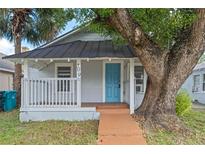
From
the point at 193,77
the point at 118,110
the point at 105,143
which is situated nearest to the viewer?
the point at 105,143

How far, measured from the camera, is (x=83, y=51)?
1374 centimetres

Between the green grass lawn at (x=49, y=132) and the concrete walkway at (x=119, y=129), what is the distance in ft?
1.30

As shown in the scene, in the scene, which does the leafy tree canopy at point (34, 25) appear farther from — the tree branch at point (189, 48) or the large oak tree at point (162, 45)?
the tree branch at point (189, 48)

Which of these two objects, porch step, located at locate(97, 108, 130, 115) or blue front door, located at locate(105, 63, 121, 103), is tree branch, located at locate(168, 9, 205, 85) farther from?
blue front door, located at locate(105, 63, 121, 103)

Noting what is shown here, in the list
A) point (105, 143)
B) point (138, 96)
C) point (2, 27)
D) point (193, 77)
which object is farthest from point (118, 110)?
point (193, 77)

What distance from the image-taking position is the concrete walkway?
28.0ft

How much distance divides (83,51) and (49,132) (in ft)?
14.9

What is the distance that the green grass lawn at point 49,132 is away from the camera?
934 centimetres

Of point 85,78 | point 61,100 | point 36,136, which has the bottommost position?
point 36,136

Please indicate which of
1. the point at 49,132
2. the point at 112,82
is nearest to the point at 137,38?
the point at 49,132

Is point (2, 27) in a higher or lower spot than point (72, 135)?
higher

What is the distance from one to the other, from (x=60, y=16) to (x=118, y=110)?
15.6ft

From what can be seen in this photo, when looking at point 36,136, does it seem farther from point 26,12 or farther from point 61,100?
point 26,12

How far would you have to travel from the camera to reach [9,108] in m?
18.2
